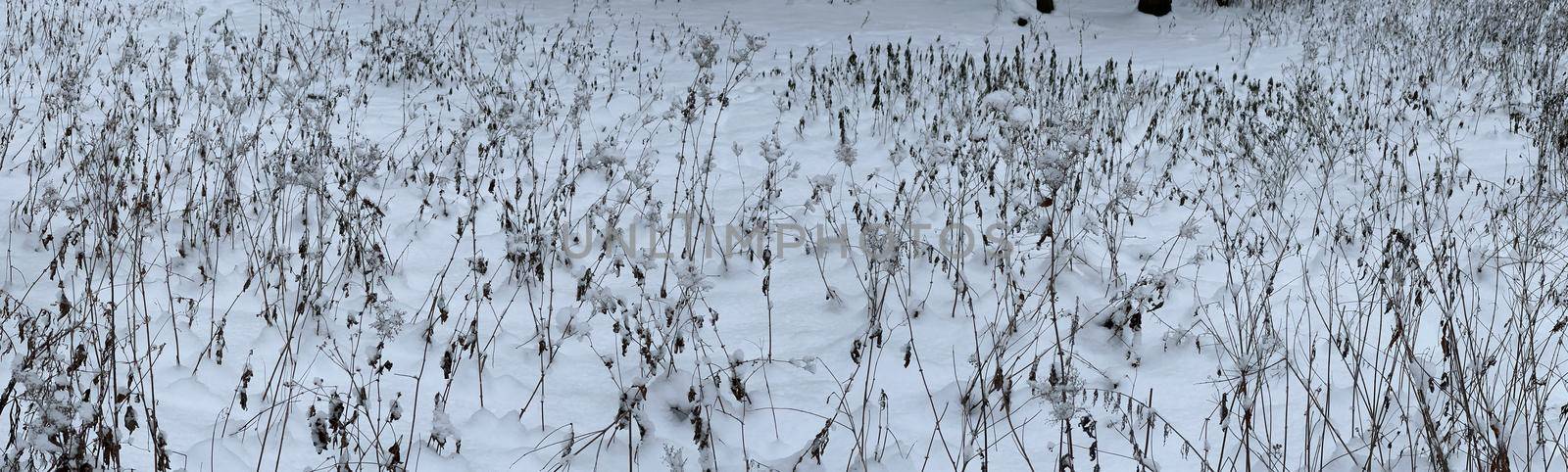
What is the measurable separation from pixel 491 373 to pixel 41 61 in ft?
17.9

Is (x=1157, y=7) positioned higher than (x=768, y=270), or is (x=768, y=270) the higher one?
(x=768, y=270)

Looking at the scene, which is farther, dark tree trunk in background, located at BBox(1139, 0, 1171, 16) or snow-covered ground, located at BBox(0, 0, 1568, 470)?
dark tree trunk in background, located at BBox(1139, 0, 1171, 16)

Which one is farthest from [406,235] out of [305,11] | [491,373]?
[305,11]

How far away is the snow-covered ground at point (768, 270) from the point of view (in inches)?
94.0

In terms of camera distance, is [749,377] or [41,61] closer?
[749,377]

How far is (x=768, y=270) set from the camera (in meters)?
3.54

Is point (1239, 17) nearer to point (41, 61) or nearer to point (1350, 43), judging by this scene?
point (1350, 43)

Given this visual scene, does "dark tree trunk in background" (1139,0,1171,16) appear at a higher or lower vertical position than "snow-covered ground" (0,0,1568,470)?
lower

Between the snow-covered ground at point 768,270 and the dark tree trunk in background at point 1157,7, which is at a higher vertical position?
the snow-covered ground at point 768,270

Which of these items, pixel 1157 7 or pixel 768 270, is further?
pixel 1157 7

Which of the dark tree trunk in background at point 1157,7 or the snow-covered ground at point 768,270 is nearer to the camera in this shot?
the snow-covered ground at point 768,270

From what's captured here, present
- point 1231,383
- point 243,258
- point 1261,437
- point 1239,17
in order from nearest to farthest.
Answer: point 1261,437
point 1231,383
point 243,258
point 1239,17

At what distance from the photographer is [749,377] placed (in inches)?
108

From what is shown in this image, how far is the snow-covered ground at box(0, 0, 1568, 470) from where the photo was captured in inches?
94.0
